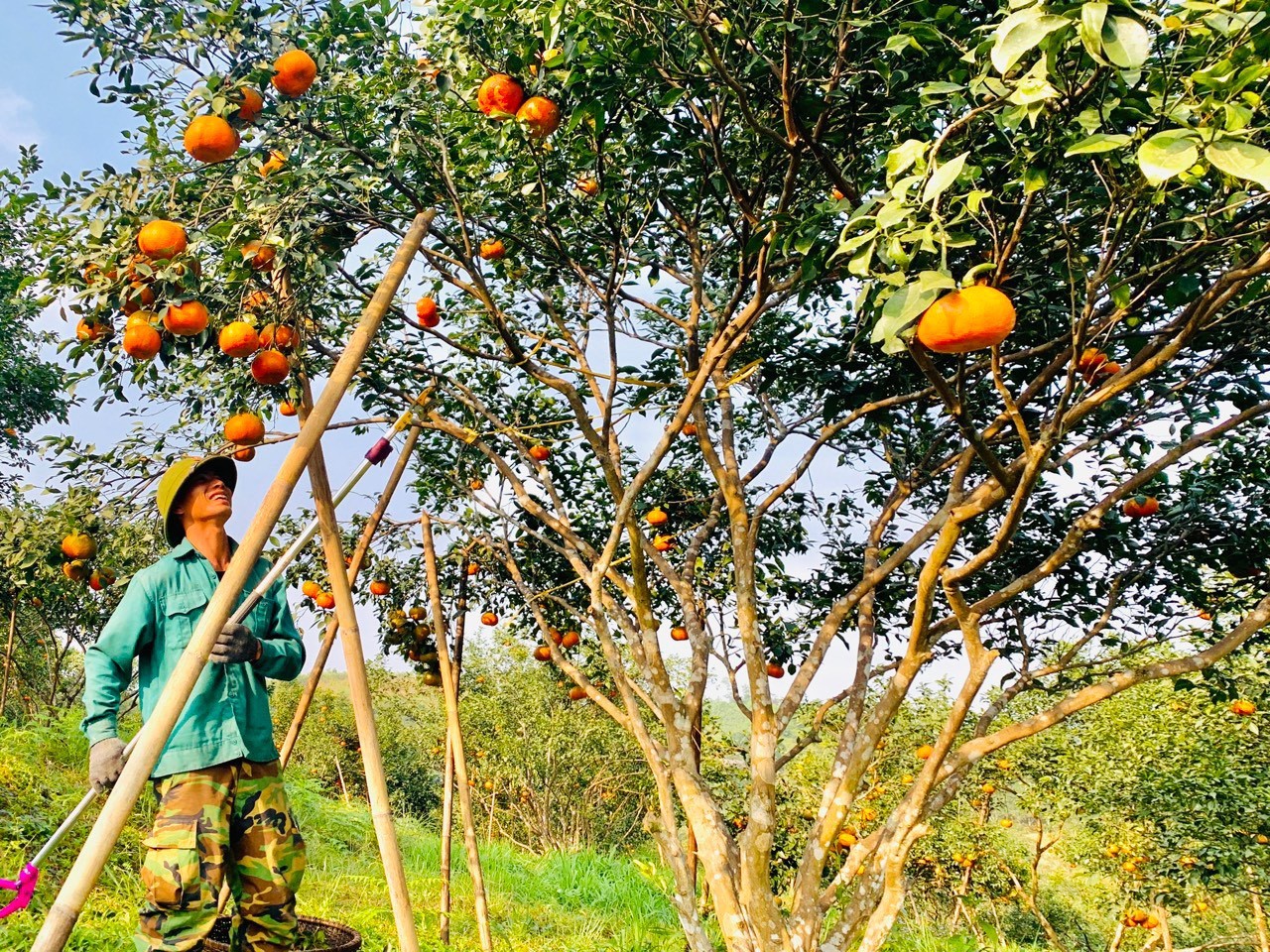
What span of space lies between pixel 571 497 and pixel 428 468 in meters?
0.94

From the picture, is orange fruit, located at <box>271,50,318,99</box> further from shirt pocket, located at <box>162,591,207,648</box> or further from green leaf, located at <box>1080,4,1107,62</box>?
green leaf, located at <box>1080,4,1107,62</box>

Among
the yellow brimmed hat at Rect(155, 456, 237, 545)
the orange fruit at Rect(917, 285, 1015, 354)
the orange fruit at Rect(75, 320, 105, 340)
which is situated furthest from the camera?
the yellow brimmed hat at Rect(155, 456, 237, 545)

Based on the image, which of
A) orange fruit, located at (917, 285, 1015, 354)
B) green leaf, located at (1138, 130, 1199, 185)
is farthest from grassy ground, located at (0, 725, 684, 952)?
green leaf, located at (1138, 130, 1199, 185)

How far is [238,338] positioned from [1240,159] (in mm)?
2102

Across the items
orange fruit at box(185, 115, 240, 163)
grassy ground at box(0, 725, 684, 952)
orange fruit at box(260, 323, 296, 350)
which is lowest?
grassy ground at box(0, 725, 684, 952)

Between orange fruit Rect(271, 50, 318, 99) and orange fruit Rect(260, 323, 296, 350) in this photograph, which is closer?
orange fruit Rect(271, 50, 318, 99)

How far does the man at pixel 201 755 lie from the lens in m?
2.17

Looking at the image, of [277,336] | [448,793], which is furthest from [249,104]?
[448,793]

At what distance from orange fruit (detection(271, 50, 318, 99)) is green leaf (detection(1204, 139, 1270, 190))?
74.1 inches

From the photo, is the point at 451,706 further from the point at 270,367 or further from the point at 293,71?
the point at 293,71

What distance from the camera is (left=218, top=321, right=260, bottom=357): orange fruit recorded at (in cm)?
227

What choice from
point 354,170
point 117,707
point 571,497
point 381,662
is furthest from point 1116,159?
point 381,662

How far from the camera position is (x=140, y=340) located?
2107 mm

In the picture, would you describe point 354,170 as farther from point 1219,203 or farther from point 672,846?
point 672,846
